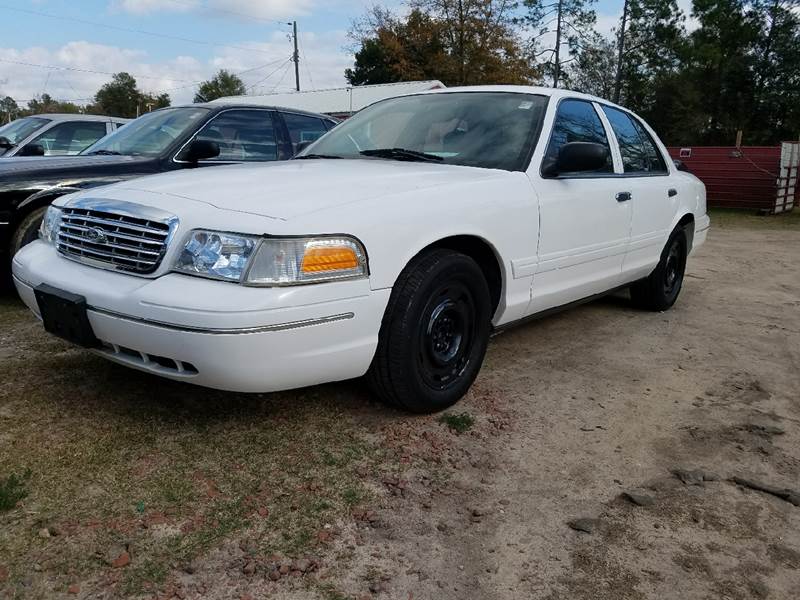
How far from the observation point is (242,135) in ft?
18.2

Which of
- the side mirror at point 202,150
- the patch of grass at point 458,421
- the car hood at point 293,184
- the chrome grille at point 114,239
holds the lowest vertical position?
the patch of grass at point 458,421

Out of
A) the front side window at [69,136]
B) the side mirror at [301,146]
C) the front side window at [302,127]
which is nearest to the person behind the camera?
the side mirror at [301,146]

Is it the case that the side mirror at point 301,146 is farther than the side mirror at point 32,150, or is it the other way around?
the side mirror at point 32,150

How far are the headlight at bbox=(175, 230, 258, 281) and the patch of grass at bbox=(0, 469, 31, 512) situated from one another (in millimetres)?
926

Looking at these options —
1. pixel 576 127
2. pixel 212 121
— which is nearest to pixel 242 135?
pixel 212 121

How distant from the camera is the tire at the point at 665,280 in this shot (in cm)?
500

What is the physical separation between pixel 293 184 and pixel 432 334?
2.97 ft

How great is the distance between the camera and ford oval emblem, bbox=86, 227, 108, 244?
8.45ft

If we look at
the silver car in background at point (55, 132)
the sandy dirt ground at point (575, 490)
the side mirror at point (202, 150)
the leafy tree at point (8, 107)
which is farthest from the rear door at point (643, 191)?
the leafy tree at point (8, 107)

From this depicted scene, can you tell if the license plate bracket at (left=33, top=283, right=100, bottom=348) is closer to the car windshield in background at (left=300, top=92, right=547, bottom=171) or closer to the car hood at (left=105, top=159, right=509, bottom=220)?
the car hood at (left=105, top=159, right=509, bottom=220)

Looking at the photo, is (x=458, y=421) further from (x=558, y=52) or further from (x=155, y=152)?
(x=558, y=52)

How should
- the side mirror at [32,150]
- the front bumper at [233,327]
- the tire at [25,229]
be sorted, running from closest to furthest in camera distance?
the front bumper at [233,327]
the tire at [25,229]
the side mirror at [32,150]

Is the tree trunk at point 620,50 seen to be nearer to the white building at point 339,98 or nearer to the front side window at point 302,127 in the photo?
the white building at point 339,98

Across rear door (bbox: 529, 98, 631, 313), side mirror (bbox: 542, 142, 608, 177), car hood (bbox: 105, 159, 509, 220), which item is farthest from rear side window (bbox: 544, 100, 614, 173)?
car hood (bbox: 105, 159, 509, 220)
